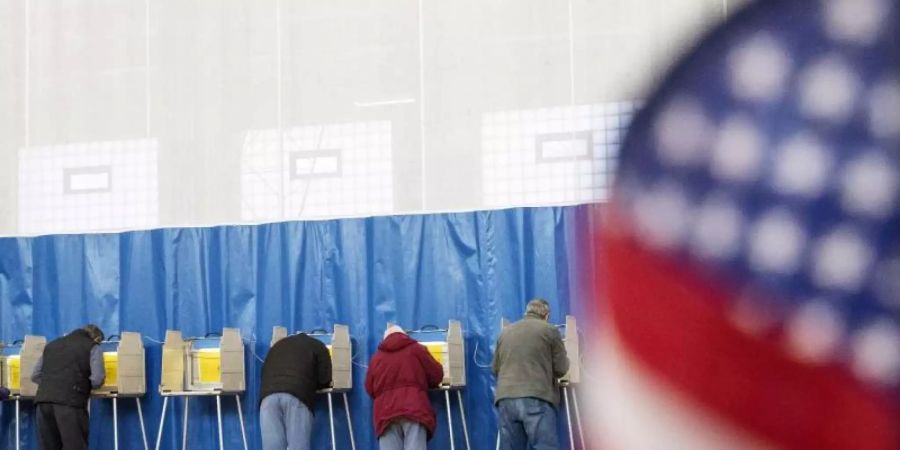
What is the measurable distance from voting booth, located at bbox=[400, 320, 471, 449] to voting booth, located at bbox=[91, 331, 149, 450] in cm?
219

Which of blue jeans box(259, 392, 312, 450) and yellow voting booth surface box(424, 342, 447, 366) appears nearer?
blue jeans box(259, 392, 312, 450)

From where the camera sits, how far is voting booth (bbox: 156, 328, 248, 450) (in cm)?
884

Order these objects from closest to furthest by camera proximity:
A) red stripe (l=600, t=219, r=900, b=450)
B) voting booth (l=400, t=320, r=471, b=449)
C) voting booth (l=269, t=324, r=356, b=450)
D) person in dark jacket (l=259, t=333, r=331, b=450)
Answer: red stripe (l=600, t=219, r=900, b=450), person in dark jacket (l=259, t=333, r=331, b=450), voting booth (l=400, t=320, r=471, b=449), voting booth (l=269, t=324, r=356, b=450)

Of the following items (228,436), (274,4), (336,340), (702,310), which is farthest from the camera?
(274,4)

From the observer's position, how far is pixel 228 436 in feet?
30.5

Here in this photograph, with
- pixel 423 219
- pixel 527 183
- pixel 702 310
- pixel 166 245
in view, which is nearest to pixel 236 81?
pixel 166 245

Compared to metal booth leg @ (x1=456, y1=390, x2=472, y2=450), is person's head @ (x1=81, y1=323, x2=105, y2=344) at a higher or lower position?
higher

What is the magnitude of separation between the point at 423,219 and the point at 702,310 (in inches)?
309

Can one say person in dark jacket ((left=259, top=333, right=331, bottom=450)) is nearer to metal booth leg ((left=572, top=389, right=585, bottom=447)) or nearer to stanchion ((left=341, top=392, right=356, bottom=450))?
stanchion ((left=341, top=392, right=356, bottom=450))

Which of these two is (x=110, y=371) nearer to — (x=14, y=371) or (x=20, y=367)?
(x=20, y=367)

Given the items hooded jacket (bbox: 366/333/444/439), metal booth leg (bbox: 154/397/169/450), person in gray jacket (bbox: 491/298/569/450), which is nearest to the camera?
person in gray jacket (bbox: 491/298/569/450)

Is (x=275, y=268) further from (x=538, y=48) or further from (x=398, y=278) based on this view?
(x=538, y=48)

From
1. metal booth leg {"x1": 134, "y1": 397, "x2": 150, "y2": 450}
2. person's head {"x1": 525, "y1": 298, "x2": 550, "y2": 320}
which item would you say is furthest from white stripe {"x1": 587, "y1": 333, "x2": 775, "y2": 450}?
metal booth leg {"x1": 134, "y1": 397, "x2": 150, "y2": 450}

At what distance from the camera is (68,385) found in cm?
848
